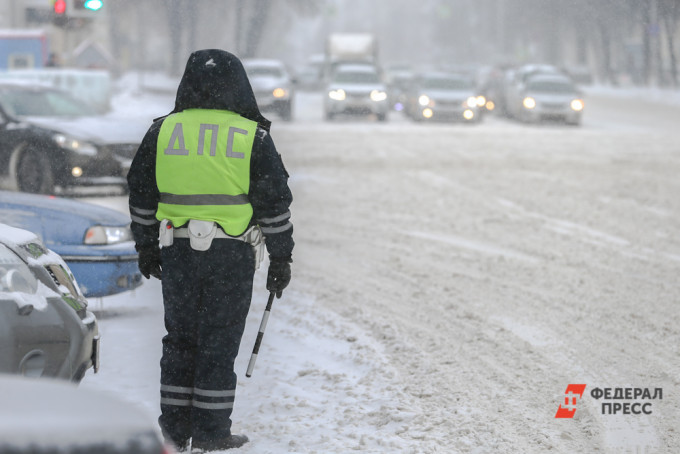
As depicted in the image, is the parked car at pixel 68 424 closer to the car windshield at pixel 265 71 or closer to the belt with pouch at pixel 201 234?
the belt with pouch at pixel 201 234

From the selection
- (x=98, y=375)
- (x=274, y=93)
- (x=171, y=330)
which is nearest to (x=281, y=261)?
(x=171, y=330)

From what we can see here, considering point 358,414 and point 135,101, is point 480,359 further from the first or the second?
point 135,101

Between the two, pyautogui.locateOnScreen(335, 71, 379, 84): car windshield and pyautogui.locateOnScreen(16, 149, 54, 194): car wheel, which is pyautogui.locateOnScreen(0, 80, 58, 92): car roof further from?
pyautogui.locateOnScreen(335, 71, 379, 84): car windshield

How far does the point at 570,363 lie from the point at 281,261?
2.40 meters

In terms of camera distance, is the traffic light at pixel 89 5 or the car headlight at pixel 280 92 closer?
the traffic light at pixel 89 5

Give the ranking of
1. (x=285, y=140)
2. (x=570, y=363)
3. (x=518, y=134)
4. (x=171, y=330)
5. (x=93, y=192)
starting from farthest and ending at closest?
(x=518, y=134) < (x=285, y=140) < (x=93, y=192) < (x=570, y=363) < (x=171, y=330)

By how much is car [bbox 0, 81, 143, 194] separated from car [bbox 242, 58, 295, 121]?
17.0 m

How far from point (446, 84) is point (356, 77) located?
8.77 feet

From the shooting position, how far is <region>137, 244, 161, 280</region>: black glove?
4.69 m

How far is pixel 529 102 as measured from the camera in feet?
100.0

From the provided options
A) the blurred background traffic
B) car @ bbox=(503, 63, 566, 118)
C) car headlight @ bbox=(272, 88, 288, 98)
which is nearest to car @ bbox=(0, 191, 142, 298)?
the blurred background traffic

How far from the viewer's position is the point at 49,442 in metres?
1.91

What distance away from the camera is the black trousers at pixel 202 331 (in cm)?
448

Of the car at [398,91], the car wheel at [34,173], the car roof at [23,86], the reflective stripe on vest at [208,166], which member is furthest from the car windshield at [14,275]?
the car at [398,91]
